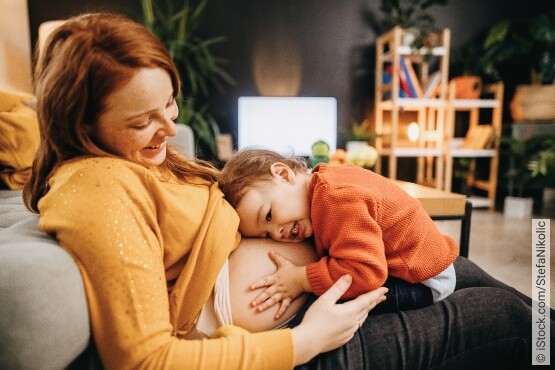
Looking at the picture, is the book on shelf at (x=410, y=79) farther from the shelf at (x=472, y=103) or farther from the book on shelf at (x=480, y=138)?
the book on shelf at (x=480, y=138)

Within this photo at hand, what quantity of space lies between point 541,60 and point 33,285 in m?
4.37

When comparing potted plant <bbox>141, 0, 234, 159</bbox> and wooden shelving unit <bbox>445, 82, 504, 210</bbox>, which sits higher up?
potted plant <bbox>141, 0, 234, 159</bbox>

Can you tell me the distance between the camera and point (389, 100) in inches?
144

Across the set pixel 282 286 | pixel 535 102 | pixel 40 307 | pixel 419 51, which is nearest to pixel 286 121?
pixel 419 51

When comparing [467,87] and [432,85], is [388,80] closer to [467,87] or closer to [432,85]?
[432,85]

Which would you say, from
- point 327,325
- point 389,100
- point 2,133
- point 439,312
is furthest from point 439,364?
point 389,100

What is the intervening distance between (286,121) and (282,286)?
116 inches

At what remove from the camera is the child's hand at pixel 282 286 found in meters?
0.73

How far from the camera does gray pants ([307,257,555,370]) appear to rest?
689 mm

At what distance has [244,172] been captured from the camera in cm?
88

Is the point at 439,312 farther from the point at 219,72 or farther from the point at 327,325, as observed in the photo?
the point at 219,72

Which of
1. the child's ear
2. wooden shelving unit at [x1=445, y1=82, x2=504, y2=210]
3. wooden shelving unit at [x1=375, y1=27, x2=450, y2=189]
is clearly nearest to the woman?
the child's ear

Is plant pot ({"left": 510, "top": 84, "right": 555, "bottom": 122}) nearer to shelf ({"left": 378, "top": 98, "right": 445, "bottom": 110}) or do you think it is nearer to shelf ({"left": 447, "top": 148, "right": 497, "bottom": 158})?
shelf ({"left": 447, "top": 148, "right": 497, "bottom": 158})

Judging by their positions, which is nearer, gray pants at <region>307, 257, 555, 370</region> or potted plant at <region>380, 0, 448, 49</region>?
gray pants at <region>307, 257, 555, 370</region>
